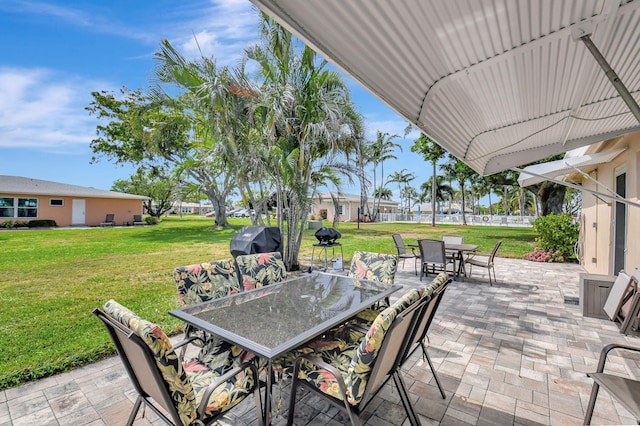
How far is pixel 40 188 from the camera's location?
20594mm

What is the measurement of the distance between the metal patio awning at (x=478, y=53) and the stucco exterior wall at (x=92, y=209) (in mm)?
26647

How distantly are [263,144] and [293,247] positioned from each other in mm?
2731

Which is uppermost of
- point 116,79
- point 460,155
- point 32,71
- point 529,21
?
point 116,79

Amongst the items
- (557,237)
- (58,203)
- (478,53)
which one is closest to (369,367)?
(478,53)

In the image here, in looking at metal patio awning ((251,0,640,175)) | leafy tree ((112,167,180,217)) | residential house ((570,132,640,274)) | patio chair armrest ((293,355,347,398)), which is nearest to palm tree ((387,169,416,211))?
leafy tree ((112,167,180,217))

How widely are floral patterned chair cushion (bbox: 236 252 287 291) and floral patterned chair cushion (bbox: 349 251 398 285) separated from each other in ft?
3.25

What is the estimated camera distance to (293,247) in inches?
297

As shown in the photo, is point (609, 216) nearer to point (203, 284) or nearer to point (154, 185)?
point (203, 284)

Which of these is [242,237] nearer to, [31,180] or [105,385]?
[105,385]

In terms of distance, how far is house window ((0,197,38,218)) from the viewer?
18.9 metres

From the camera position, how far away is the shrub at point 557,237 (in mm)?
9102

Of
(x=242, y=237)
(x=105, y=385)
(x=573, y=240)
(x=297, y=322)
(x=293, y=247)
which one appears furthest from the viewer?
(x=573, y=240)

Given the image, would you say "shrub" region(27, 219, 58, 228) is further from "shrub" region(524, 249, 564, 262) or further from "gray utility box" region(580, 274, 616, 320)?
"shrub" region(524, 249, 564, 262)

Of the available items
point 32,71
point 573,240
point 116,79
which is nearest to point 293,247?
point 573,240
